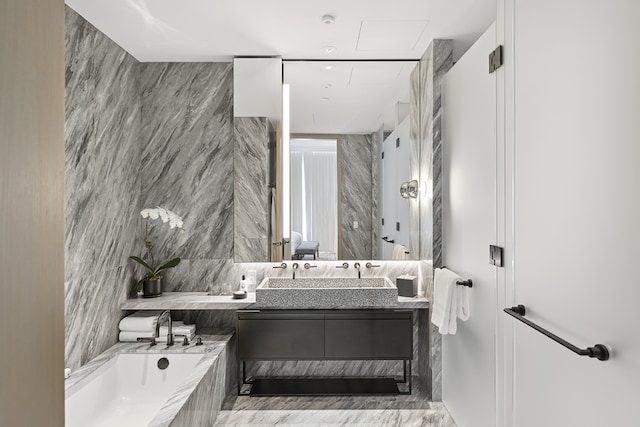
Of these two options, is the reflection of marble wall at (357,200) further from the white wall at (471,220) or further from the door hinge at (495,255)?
the door hinge at (495,255)

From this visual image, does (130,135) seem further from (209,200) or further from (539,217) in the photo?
(539,217)

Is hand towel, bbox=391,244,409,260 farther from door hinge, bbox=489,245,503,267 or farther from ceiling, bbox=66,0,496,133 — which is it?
door hinge, bbox=489,245,503,267

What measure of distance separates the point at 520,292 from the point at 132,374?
2368 mm

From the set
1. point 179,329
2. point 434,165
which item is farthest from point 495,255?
point 179,329

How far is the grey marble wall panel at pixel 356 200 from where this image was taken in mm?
3379

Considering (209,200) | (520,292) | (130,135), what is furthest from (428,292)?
(130,135)

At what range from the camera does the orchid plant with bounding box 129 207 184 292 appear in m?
3.14

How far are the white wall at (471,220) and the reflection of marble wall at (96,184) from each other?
2.23m

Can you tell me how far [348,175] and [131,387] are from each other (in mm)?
2101

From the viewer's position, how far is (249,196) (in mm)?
3312

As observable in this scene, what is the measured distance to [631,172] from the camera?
1.11m

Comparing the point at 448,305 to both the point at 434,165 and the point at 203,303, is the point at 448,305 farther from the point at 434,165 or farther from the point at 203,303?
the point at 203,303

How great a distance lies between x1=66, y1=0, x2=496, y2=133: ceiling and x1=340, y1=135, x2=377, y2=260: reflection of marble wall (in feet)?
0.71

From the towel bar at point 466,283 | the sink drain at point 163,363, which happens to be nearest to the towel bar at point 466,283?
the towel bar at point 466,283
